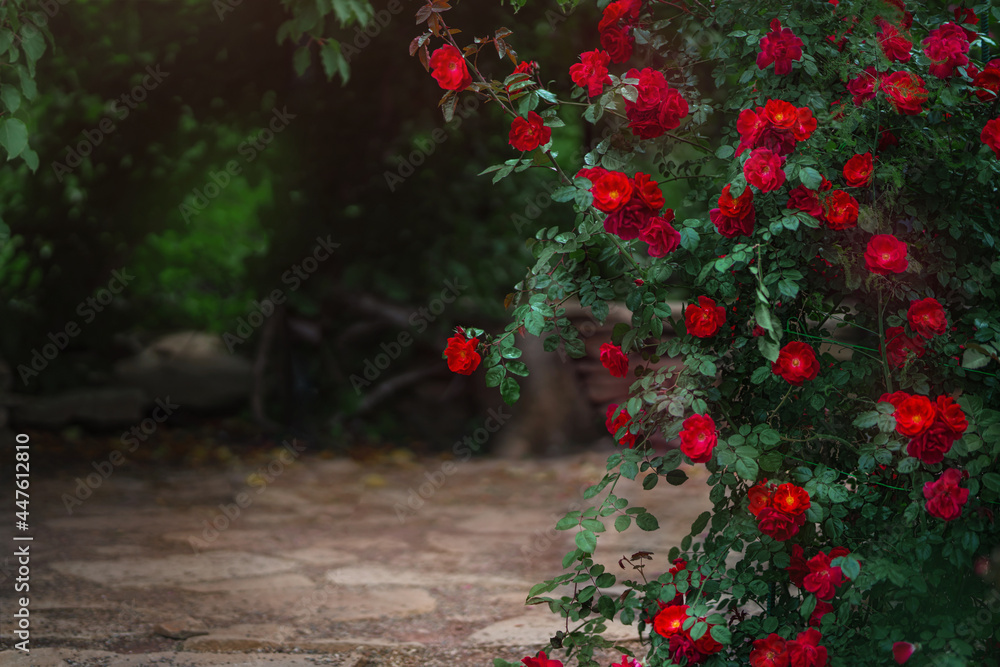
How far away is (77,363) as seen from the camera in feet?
19.1

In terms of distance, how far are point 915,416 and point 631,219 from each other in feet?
1.92

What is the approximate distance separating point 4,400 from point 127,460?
1020mm

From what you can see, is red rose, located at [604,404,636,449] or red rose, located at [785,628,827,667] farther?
red rose, located at [604,404,636,449]

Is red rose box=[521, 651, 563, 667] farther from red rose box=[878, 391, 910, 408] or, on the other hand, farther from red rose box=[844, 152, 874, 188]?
red rose box=[844, 152, 874, 188]

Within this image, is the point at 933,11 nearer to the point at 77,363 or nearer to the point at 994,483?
the point at 994,483

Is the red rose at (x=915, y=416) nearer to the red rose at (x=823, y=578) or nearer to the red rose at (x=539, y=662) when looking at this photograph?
the red rose at (x=823, y=578)

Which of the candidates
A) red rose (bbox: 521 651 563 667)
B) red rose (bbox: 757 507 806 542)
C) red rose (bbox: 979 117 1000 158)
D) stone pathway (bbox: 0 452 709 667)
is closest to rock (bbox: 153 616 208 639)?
stone pathway (bbox: 0 452 709 667)

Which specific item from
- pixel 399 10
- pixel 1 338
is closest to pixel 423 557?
pixel 399 10

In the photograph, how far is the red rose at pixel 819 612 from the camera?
171 centimetres

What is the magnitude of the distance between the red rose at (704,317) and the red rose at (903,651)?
0.62 m

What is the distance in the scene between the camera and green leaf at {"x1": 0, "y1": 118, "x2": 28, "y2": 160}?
229 centimetres

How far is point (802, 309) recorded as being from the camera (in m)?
1.79

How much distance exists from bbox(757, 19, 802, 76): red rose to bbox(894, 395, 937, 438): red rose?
63 cm

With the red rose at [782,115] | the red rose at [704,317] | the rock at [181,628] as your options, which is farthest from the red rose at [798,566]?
the rock at [181,628]
